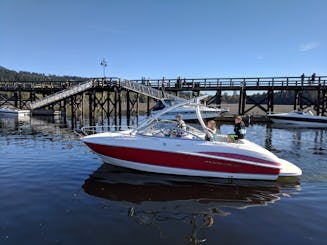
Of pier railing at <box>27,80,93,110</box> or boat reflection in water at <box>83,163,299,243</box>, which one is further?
pier railing at <box>27,80,93,110</box>

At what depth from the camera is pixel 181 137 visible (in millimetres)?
8805

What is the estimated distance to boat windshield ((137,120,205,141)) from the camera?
8.85 m

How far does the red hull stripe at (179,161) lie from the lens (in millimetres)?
8305

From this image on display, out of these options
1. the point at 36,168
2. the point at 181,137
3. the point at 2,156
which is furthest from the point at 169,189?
the point at 2,156

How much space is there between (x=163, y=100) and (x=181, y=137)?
21.7 m

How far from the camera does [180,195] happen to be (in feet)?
24.5

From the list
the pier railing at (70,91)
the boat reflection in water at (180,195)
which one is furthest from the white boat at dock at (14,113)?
the boat reflection in water at (180,195)

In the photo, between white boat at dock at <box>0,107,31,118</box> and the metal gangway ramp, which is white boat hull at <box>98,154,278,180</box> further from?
white boat at dock at <box>0,107,31,118</box>

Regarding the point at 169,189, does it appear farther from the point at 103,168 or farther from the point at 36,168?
the point at 36,168

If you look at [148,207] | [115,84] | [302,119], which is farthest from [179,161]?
[115,84]

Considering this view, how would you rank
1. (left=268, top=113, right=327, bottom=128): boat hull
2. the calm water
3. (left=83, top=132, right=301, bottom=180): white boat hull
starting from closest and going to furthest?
the calm water → (left=83, top=132, right=301, bottom=180): white boat hull → (left=268, top=113, right=327, bottom=128): boat hull

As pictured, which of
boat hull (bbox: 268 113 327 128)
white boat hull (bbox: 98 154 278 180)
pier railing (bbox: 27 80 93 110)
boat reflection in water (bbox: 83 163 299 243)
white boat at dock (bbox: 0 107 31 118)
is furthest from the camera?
white boat at dock (bbox: 0 107 31 118)

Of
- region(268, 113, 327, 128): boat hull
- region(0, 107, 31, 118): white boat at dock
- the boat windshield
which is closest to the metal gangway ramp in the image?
region(0, 107, 31, 118): white boat at dock

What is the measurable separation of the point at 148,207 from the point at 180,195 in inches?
48.0
